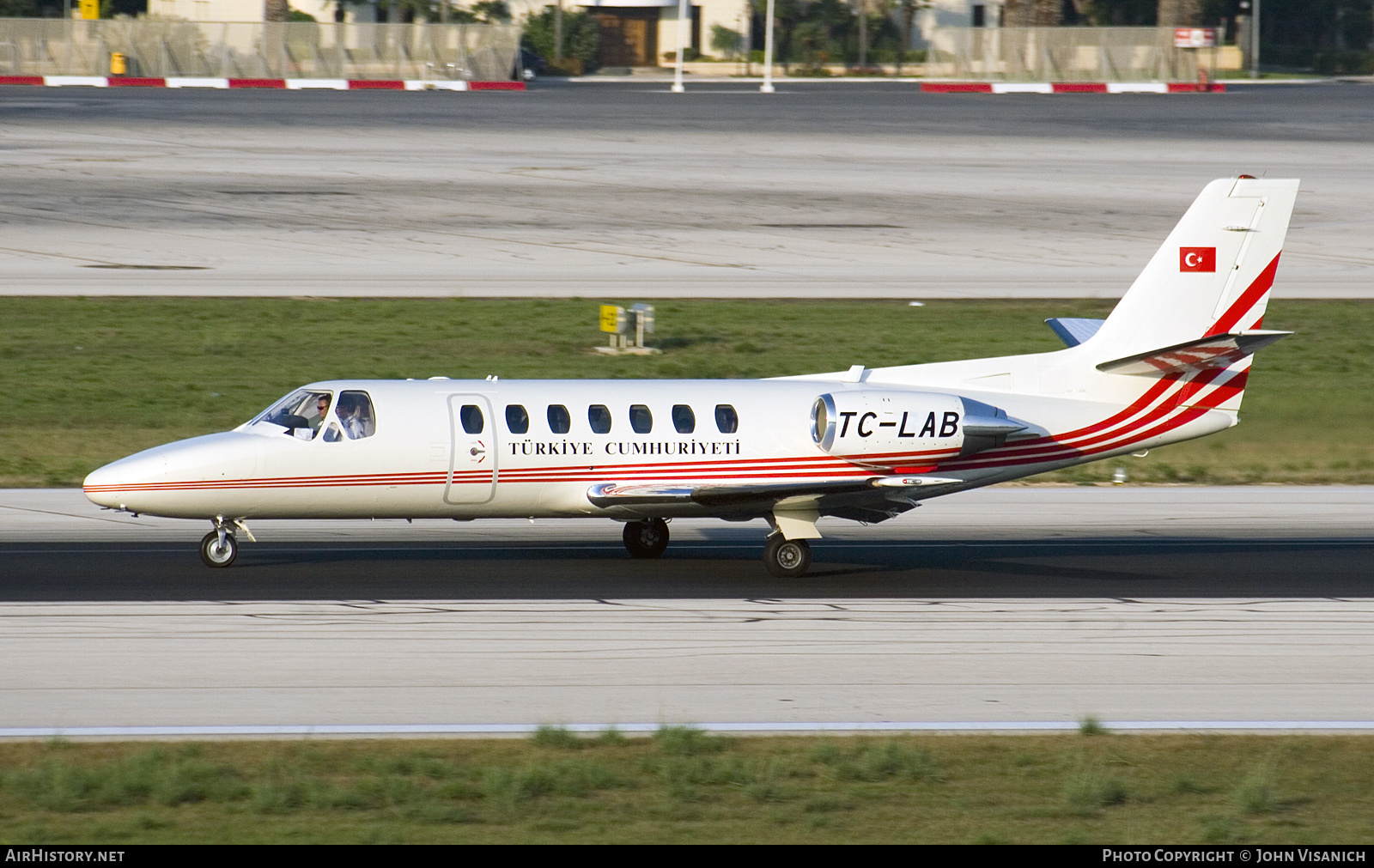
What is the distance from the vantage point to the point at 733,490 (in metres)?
20.5

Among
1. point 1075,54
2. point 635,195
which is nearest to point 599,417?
point 635,195

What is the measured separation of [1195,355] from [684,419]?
22.0ft

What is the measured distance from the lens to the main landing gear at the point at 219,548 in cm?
2083

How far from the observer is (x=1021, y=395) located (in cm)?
2200

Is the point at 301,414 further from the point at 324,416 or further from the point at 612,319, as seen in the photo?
the point at 612,319

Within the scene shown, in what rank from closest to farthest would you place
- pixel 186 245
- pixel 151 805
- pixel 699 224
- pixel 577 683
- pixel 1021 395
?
1. pixel 151 805
2. pixel 577 683
3. pixel 1021 395
4. pixel 186 245
5. pixel 699 224

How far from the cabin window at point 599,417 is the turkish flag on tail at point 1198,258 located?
792 cm

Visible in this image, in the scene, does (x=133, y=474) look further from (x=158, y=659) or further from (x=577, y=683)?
(x=577, y=683)

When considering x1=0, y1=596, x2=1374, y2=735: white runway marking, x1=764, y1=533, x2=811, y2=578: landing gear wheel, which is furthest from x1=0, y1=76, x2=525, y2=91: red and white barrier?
x1=0, y1=596, x2=1374, y2=735: white runway marking

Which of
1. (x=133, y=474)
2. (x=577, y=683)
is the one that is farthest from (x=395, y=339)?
(x=577, y=683)

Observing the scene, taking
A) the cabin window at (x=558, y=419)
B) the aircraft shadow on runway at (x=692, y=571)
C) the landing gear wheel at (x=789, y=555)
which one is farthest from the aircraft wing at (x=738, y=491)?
the aircraft shadow on runway at (x=692, y=571)

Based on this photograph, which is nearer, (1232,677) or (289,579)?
(1232,677)

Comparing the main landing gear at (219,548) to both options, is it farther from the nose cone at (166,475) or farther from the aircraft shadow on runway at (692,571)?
the nose cone at (166,475)
